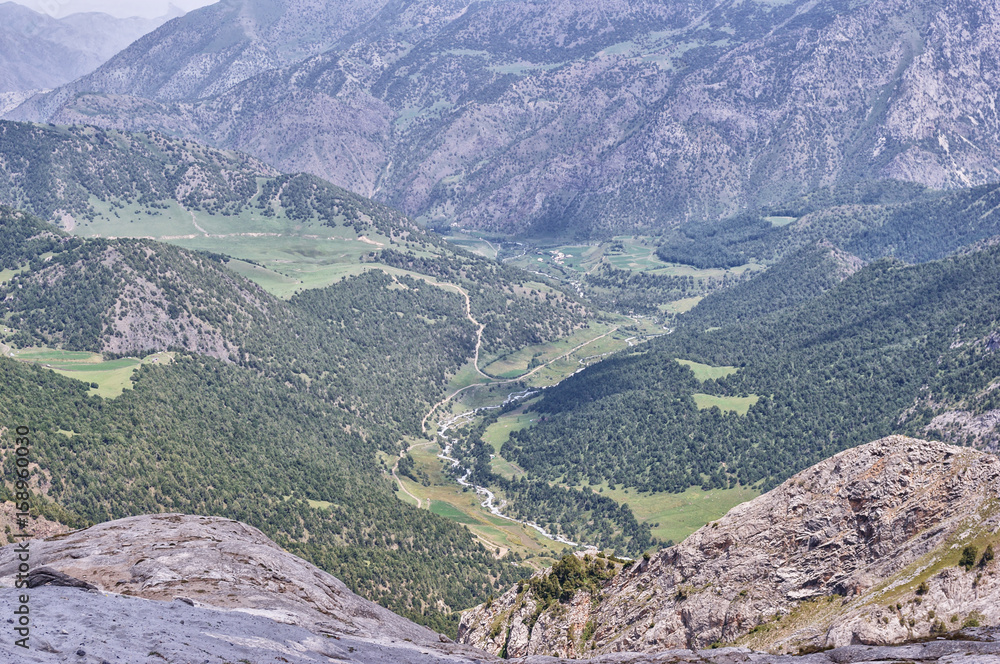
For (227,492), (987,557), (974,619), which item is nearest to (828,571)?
(987,557)

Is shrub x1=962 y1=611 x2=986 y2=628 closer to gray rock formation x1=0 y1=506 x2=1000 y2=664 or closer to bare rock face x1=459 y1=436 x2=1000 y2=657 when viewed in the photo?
bare rock face x1=459 y1=436 x2=1000 y2=657

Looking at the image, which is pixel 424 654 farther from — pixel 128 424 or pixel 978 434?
pixel 978 434

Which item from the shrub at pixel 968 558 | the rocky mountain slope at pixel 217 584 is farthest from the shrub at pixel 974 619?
the rocky mountain slope at pixel 217 584

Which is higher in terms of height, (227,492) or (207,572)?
(207,572)

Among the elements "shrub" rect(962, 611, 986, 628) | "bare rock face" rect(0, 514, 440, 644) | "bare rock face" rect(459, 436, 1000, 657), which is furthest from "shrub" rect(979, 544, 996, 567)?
"bare rock face" rect(0, 514, 440, 644)

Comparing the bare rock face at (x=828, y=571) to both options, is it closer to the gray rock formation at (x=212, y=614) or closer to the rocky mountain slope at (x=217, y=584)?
the gray rock formation at (x=212, y=614)

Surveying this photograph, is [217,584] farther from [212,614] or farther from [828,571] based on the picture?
[828,571]

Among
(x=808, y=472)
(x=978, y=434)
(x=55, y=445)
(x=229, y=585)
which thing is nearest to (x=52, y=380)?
(x=55, y=445)
